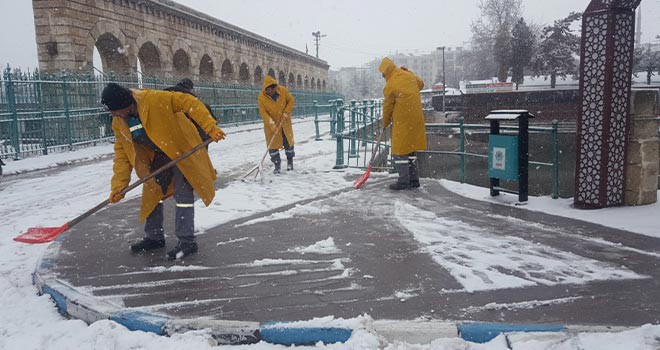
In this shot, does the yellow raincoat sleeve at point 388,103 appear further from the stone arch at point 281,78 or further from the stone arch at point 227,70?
the stone arch at point 281,78

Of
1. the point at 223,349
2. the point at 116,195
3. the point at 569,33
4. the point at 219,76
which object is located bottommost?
the point at 223,349

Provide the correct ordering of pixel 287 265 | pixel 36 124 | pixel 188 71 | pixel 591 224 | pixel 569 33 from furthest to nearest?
pixel 569 33 < pixel 188 71 < pixel 36 124 < pixel 591 224 < pixel 287 265

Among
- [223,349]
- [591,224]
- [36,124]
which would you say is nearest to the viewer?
[223,349]

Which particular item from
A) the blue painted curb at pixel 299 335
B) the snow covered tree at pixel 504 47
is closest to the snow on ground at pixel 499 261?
the blue painted curb at pixel 299 335

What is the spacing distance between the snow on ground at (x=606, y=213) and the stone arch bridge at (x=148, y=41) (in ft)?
48.6

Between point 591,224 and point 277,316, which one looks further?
point 591,224

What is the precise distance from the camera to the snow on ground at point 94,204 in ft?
9.80

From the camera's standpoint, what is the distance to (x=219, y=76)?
1175 inches

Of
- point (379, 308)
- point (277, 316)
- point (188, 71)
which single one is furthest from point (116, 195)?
point (188, 71)

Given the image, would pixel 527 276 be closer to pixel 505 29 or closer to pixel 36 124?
pixel 36 124

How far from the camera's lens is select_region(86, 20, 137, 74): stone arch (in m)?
19.2

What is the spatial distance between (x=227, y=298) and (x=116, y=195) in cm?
157

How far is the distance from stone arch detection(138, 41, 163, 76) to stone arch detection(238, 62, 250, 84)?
10910 millimetres

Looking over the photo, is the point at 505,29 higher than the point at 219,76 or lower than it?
higher
